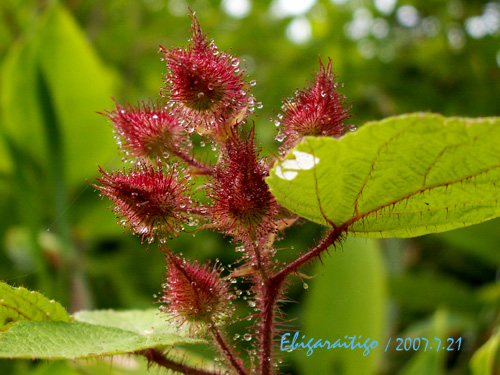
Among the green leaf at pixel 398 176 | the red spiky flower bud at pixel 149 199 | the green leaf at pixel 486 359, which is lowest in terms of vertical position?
the red spiky flower bud at pixel 149 199

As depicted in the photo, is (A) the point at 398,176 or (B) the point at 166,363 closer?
(A) the point at 398,176

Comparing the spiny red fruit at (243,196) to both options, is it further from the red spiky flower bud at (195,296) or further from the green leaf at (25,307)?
the green leaf at (25,307)

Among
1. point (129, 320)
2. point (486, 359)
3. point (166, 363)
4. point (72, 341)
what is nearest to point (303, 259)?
point (166, 363)

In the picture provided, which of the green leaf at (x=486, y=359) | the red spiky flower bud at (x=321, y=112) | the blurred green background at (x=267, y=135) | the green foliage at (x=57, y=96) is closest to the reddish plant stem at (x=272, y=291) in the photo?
the red spiky flower bud at (x=321, y=112)

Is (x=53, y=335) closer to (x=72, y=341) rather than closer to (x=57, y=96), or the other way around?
(x=72, y=341)

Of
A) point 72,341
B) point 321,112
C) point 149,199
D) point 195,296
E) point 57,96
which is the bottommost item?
point 72,341

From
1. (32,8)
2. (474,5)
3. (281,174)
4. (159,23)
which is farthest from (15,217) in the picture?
(474,5)

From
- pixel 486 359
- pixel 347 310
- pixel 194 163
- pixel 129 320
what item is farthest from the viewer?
pixel 347 310
